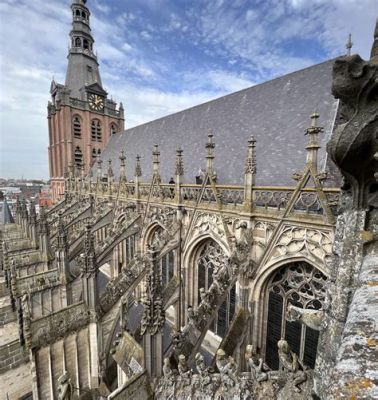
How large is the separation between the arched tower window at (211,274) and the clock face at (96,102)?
2519 centimetres

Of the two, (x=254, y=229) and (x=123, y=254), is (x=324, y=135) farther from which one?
(x=123, y=254)

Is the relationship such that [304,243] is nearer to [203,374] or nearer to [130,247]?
[203,374]

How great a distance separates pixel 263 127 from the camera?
9000 millimetres

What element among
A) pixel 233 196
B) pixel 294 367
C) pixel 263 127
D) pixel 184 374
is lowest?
pixel 184 374

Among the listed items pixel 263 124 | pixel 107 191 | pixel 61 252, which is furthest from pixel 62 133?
pixel 263 124

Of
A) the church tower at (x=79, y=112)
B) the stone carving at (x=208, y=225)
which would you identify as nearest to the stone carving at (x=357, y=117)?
the stone carving at (x=208, y=225)

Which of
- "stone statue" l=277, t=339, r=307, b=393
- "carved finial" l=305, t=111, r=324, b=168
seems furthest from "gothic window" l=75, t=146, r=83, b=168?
"stone statue" l=277, t=339, r=307, b=393

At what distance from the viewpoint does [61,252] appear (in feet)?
26.4

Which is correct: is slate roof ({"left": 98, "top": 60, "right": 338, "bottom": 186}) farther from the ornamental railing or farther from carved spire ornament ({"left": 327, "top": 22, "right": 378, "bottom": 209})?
carved spire ornament ({"left": 327, "top": 22, "right": 378, "bottom": 209})

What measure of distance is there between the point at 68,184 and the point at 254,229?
69.8 feet

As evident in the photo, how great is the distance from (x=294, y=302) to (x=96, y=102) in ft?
95.2

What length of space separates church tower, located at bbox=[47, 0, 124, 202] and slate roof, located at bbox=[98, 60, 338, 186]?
49.5ft

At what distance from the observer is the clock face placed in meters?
26.1

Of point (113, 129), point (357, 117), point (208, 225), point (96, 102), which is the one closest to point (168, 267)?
point (208, 225)
